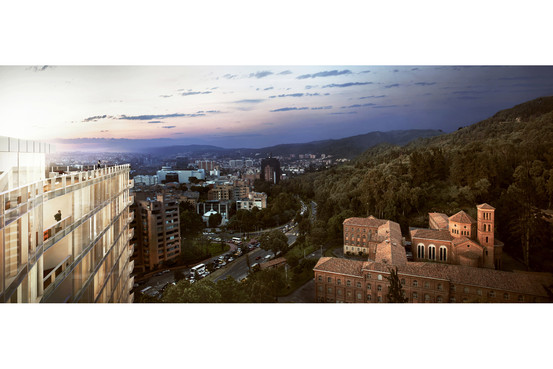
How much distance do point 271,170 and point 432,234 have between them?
2277mm

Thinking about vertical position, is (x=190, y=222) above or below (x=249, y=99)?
below

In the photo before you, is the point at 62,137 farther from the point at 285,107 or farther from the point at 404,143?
the point at 404,143

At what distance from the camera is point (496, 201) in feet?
14.0

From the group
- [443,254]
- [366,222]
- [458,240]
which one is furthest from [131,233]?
[458,240]

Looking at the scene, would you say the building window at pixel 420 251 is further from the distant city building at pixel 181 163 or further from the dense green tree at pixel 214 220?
the distant city building at pixel 181 163

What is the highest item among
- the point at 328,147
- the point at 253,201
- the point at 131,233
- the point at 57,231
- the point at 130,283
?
the point at 328,147

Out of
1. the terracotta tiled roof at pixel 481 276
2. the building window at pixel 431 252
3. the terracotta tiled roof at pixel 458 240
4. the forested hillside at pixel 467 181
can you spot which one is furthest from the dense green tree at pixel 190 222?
the terracotta tiled roof at pixel 458 240

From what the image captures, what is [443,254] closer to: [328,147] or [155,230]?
[328,147]

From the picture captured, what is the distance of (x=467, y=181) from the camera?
4434mm

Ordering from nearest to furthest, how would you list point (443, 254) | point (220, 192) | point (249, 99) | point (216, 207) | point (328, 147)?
1. point (443, 254)
2. point (249, 99)
3. point (328, 147)
4. point (216, 207)
5. point (220, 192)

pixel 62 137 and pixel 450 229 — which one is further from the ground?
pixel 62 137
